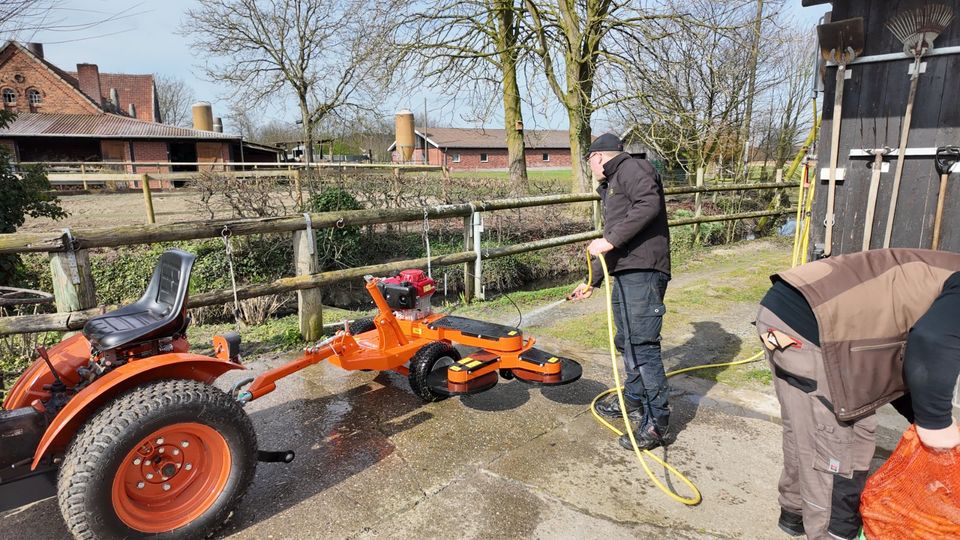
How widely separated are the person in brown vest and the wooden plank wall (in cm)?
212

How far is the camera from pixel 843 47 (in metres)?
4.03

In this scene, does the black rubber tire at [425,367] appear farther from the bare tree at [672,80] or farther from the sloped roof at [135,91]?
the sloped roof at [135,91]

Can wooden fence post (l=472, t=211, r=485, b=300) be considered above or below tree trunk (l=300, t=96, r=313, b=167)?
below

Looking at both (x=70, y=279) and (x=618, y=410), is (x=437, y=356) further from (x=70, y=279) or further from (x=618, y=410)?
(x=70, y=279)

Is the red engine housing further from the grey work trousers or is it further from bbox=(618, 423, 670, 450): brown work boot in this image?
the grey work trousers

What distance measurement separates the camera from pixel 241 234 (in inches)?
181

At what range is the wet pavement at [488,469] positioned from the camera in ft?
8.81

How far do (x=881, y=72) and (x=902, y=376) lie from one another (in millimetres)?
2714

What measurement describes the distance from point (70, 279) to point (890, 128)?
5627 mm

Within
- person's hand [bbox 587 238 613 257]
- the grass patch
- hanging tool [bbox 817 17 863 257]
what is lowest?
the grass patch

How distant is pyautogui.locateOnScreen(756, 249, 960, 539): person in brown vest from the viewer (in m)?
1.94

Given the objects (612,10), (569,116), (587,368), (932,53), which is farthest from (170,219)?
(932,53)

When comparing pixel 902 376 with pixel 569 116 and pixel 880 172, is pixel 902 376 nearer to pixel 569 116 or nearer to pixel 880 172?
pixel 880 172

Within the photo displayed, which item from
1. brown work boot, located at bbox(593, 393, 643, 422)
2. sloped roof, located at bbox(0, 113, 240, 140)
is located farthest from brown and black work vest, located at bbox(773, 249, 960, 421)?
sloped roof, located at bbox(0, 113, 240, 140)
